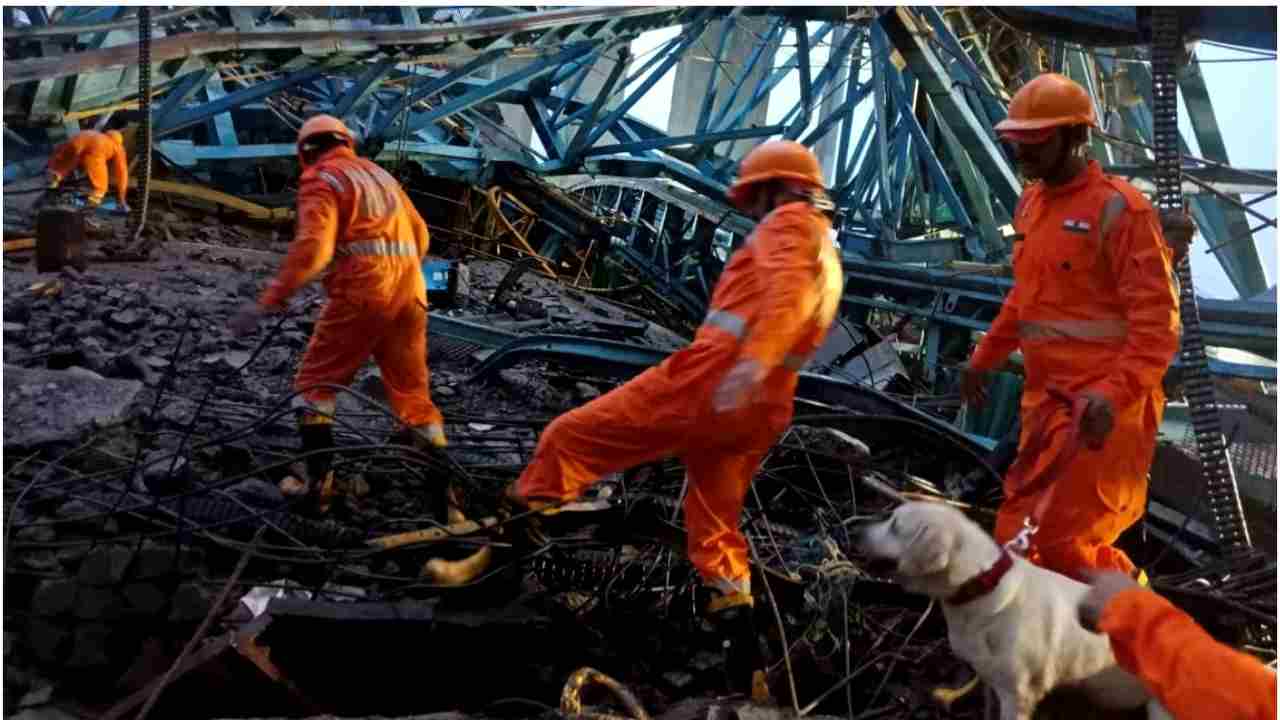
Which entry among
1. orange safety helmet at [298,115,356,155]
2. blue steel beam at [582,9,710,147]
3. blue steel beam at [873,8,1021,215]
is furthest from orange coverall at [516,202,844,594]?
blue steel beam at [582,9,710,147]

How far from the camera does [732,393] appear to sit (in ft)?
11.3

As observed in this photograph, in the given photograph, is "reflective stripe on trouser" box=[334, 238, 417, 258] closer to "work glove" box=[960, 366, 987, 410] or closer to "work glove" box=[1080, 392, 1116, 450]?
"work glove" box=[960, 366, 987, 410]

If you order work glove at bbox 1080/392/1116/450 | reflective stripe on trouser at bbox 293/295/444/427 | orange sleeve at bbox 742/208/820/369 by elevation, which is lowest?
reflective stripe on trouser at bbox 293/295/444/427

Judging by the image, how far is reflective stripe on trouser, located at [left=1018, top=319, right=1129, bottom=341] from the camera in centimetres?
337

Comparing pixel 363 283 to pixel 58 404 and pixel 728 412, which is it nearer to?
pixel 58 404

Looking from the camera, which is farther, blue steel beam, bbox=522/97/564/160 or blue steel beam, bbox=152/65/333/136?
blue steel beam, bbox=522/97/564/160

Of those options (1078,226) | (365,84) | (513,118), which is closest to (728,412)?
(1078,226)

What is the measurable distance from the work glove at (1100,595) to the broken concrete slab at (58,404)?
422cm

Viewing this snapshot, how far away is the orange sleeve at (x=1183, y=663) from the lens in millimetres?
1992

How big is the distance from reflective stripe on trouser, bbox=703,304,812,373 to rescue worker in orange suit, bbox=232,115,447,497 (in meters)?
1.59

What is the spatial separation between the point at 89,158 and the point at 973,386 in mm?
5758

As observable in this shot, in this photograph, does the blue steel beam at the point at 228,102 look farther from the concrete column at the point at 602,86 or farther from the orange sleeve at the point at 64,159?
the concrete column at the point at 602,86

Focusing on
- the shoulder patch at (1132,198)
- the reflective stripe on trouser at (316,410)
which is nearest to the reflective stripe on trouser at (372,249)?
the reflective stripe on trouser at (316,410)

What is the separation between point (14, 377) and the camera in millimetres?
5086
